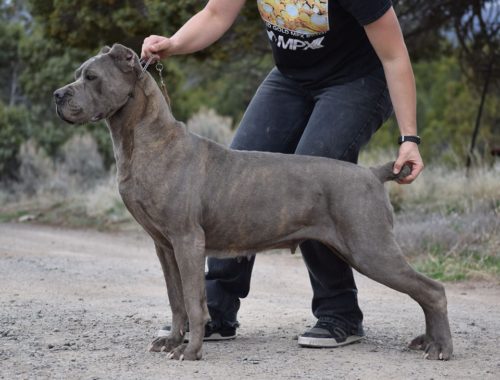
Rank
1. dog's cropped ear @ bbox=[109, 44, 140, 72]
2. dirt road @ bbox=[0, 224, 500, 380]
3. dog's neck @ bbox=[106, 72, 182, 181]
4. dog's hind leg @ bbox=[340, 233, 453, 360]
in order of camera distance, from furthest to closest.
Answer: dog's hind leg @ bbox=[340, 233, 453, 360] < dog's neck @ bbox=[106, 72, 182, 181] < dog's cropped ear @ bbox=[109, 44, 140, 72] < dirt road @ bbox=[0, 224, 500, 380]

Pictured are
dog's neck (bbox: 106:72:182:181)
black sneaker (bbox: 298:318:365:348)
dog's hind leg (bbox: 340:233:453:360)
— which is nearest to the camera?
dog's neck (bbox: 106:72:182:181)

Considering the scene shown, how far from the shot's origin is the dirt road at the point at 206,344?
4.83 meters

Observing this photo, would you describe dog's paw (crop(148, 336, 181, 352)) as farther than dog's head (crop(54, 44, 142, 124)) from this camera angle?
Yes

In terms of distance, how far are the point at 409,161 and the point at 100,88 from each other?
188 cm

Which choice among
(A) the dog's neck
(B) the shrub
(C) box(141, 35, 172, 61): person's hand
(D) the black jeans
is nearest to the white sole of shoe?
(D) the black jeans

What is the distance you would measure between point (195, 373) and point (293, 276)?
513cm

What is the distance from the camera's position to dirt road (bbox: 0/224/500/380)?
4.83 metres

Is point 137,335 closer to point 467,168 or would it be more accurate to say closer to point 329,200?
point 329,200

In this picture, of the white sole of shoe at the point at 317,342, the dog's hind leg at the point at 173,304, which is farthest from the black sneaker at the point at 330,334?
the dog's hind leg at the point at 173,304

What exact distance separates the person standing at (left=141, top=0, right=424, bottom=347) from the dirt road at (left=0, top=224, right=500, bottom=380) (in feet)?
1.01

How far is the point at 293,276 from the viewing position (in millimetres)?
9781

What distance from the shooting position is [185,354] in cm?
503

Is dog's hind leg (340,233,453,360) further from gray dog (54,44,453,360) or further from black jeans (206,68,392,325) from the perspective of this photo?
black jeans (206,68,392,325)

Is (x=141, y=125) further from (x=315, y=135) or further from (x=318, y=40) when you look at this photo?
(x=318, y=40)
